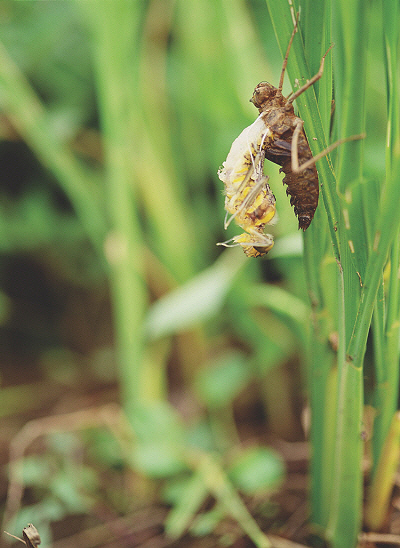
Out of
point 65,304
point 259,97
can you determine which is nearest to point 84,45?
point 65,304

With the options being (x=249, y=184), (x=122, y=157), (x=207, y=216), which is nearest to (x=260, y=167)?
(x=249, y=184)

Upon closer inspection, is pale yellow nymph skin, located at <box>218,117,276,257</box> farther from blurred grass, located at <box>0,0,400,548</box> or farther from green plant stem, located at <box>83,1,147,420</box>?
green plant stem, located at <box>83,1,147,420</box>

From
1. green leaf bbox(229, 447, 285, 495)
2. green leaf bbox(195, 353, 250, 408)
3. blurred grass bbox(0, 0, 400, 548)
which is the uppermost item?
blurred grass bbox(0, 0, 400, 548)

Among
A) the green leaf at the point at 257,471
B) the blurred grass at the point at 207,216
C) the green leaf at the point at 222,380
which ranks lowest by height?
the green leaf at the point at 257,471

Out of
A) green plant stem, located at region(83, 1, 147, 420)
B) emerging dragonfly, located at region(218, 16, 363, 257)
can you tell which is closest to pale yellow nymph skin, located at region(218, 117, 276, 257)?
emerging dragonfly, located at region(218, 16, 363, 257)

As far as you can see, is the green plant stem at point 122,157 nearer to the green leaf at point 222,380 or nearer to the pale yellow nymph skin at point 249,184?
the green leaf at point 222,380

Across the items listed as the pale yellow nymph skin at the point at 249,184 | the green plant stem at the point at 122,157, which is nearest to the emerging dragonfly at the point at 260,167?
the pale yellow nymph skin at the point at 249,184

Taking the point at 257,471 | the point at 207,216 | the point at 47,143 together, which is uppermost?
the point at 47,143

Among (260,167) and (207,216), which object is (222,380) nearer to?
(207,216)

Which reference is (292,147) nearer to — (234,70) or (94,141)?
(234,70)
